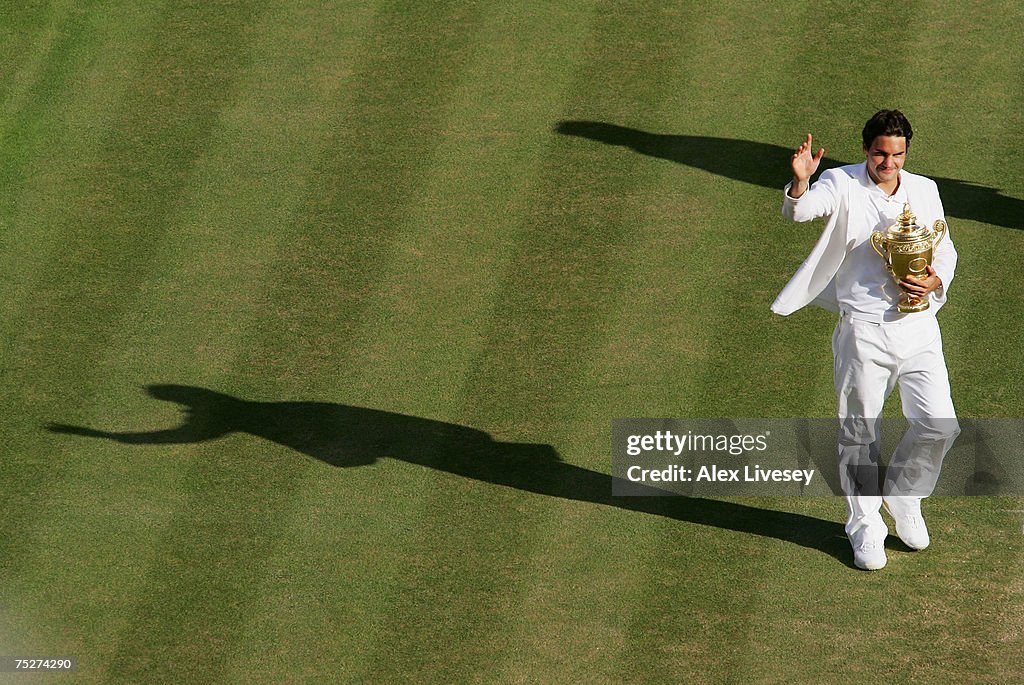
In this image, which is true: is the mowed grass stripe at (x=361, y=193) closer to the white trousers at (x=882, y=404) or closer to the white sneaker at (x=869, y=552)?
the white trousers at (x=882, y=404)

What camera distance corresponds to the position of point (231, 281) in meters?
10.9

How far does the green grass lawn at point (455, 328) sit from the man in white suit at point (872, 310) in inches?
22.2

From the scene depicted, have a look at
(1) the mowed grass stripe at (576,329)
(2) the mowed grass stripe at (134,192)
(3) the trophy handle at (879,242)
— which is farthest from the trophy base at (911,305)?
(2) the mowed grass stripe at (134,192)

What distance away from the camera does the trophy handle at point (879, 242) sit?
7900 millimetres

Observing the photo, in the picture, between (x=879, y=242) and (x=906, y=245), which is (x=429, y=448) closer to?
(x=879, y=242)

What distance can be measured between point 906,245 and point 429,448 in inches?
140

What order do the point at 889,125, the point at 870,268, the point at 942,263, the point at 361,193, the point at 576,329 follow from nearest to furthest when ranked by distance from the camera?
1. the point at 889,125
2. the point at 870,268
3. the point at 942,263
4. the point at 576,329
5. the point at 361,193

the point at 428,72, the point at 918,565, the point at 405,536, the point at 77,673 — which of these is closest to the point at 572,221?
the point at 428,72

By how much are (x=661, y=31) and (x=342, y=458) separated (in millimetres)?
5573

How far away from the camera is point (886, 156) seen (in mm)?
7789

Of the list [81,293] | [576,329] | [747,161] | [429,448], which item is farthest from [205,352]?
[747,161]

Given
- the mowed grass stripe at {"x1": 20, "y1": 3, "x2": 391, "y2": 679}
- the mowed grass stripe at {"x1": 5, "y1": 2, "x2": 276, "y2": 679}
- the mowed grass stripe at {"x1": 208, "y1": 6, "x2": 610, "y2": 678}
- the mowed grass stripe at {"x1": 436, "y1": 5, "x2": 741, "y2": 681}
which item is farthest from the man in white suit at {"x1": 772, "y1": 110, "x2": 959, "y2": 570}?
the mowed grass stripe at {"x1": 5, "y1": 2, "x2": 276, "y2": 679}

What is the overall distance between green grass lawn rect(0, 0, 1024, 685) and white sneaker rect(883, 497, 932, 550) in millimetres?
143

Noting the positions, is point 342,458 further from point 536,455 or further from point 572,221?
point 572,221
